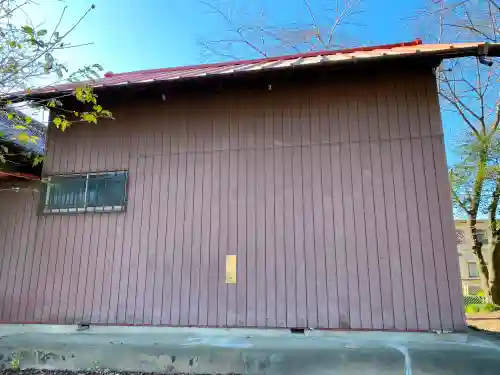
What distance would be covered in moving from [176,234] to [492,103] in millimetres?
10607

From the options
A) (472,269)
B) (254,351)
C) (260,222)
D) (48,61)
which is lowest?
(254,351)

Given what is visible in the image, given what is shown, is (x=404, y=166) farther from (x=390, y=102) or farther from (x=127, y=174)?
(x=127, y=174)

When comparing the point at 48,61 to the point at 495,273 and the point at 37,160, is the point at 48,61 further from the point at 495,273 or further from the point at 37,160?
the point at 495,273

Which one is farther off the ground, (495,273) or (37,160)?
(37,160)

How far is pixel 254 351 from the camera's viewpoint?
396 cm

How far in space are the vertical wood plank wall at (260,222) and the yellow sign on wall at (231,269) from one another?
64mm

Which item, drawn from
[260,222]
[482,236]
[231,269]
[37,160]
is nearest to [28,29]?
[37,160]

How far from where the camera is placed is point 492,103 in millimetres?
11055

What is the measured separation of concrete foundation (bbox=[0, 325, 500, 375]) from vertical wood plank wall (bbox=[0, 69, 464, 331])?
16 cm

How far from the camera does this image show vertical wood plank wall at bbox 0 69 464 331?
4.38m

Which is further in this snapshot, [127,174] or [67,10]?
[127,174]

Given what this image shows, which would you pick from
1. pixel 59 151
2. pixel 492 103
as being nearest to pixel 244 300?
pixel 59 151

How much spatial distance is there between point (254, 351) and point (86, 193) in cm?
327

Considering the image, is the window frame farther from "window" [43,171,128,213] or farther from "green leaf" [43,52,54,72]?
"green leaf" [43,52,54,72]
